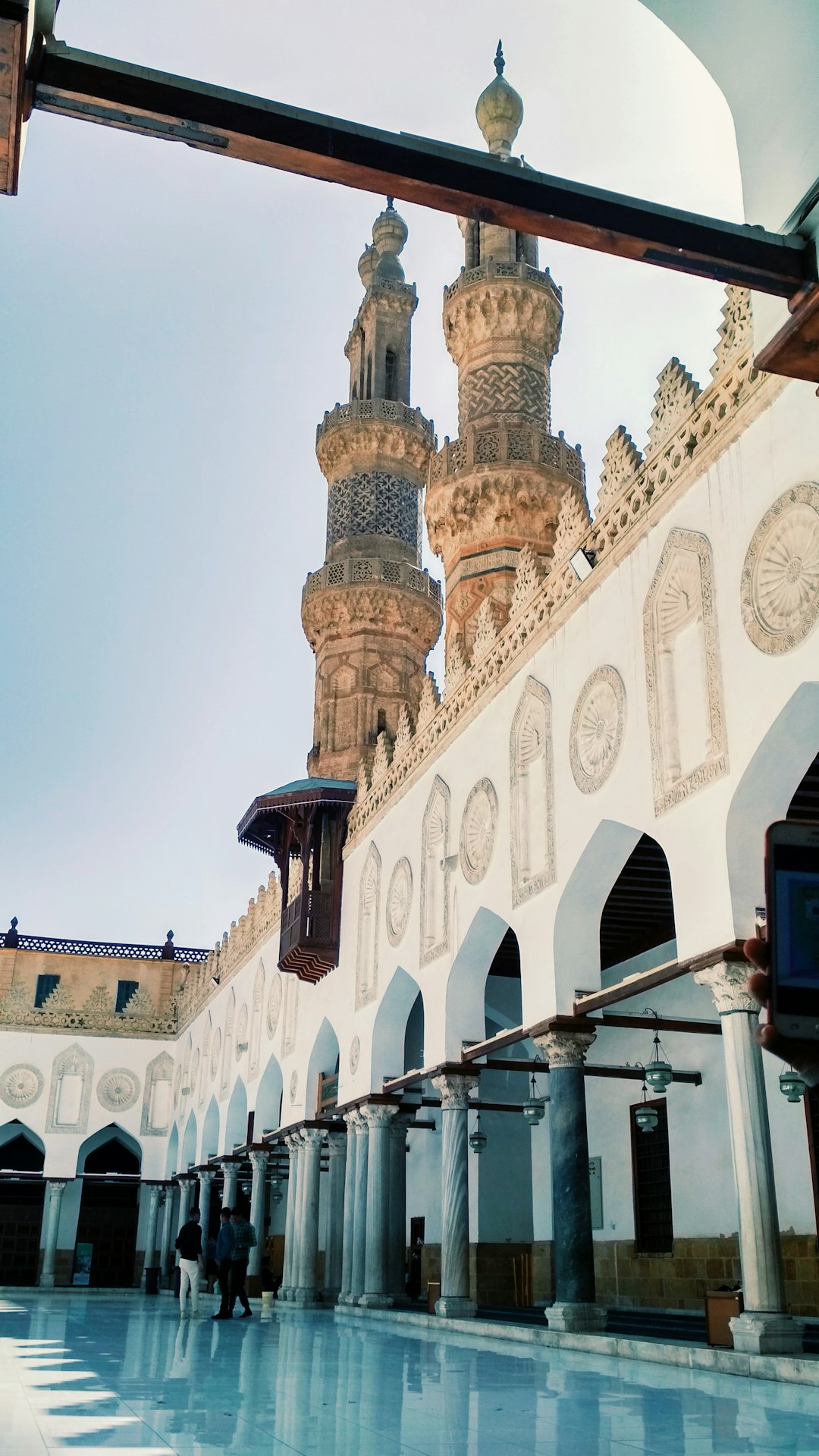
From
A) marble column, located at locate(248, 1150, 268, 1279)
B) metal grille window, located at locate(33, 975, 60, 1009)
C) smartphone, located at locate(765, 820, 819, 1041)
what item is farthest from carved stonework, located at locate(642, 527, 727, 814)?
metal grille window, located at locate(33, 975, 60, 1009)

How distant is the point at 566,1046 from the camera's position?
10.5m

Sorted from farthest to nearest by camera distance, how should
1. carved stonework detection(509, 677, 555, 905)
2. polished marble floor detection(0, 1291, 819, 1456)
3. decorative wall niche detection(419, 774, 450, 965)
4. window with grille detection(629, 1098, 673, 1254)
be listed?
decorative wall niche detection(419, 774, 450, 965) → window with grille detection(629, 1098, 673, 1254) → carved stonework detection(509, 677, 555, 905) → polished marble floor detection(0, 1291, 819, 1456)

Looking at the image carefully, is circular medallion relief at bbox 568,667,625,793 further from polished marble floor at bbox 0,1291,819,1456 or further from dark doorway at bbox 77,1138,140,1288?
dark doorway at bbox 77,1138,140,1288

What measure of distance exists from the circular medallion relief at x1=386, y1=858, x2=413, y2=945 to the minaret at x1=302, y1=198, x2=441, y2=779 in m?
7.99

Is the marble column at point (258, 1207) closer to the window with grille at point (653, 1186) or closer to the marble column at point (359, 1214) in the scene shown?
the marble column at point (359, 1214)

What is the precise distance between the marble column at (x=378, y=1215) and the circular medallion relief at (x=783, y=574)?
917 centimetres

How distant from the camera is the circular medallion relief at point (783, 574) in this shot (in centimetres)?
784

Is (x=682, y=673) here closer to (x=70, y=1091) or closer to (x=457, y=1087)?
(x=457, y=1087)

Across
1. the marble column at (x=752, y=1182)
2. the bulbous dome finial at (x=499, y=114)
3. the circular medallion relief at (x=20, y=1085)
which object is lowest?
the marble column at (x=752, y=1182)

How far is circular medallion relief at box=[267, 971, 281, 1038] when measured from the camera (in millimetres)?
21625

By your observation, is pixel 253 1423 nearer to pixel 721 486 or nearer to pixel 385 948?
pixel 721 486

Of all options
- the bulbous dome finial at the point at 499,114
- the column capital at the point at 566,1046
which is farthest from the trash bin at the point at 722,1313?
the bulbous dome finial at the point at 499,114

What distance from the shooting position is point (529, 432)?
68.1ft

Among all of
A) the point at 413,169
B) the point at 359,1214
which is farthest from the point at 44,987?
the point at 413,169
